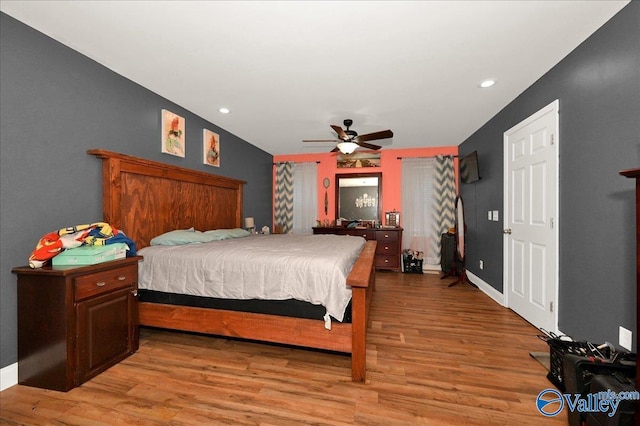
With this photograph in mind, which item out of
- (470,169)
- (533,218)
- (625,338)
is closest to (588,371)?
(625,338)

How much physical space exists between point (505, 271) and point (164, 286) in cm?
396

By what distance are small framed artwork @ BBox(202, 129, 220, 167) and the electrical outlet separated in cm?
460

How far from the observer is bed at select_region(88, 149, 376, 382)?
1.94m

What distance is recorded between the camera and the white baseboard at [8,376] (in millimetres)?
1784

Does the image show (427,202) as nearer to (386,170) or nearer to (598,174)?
(386,170)

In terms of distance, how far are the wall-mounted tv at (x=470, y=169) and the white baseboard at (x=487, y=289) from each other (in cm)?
164

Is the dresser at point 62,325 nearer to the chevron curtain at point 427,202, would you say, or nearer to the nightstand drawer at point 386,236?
the nightstand drawer at point 386,236

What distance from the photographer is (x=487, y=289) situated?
3.92 meters

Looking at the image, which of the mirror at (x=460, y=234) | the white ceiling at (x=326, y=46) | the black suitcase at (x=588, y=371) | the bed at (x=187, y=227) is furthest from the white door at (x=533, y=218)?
the bed at (x=187, y=227)

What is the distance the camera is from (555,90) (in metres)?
2.47

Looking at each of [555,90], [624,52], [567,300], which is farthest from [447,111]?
[567,300]

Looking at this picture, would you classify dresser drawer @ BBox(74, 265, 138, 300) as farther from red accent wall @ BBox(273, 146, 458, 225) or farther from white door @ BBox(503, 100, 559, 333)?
red accent wall @ BBox(273, 146, 458, 225)

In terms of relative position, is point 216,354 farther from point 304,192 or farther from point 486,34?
point 304,192

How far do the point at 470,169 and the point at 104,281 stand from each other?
4.99 meters
